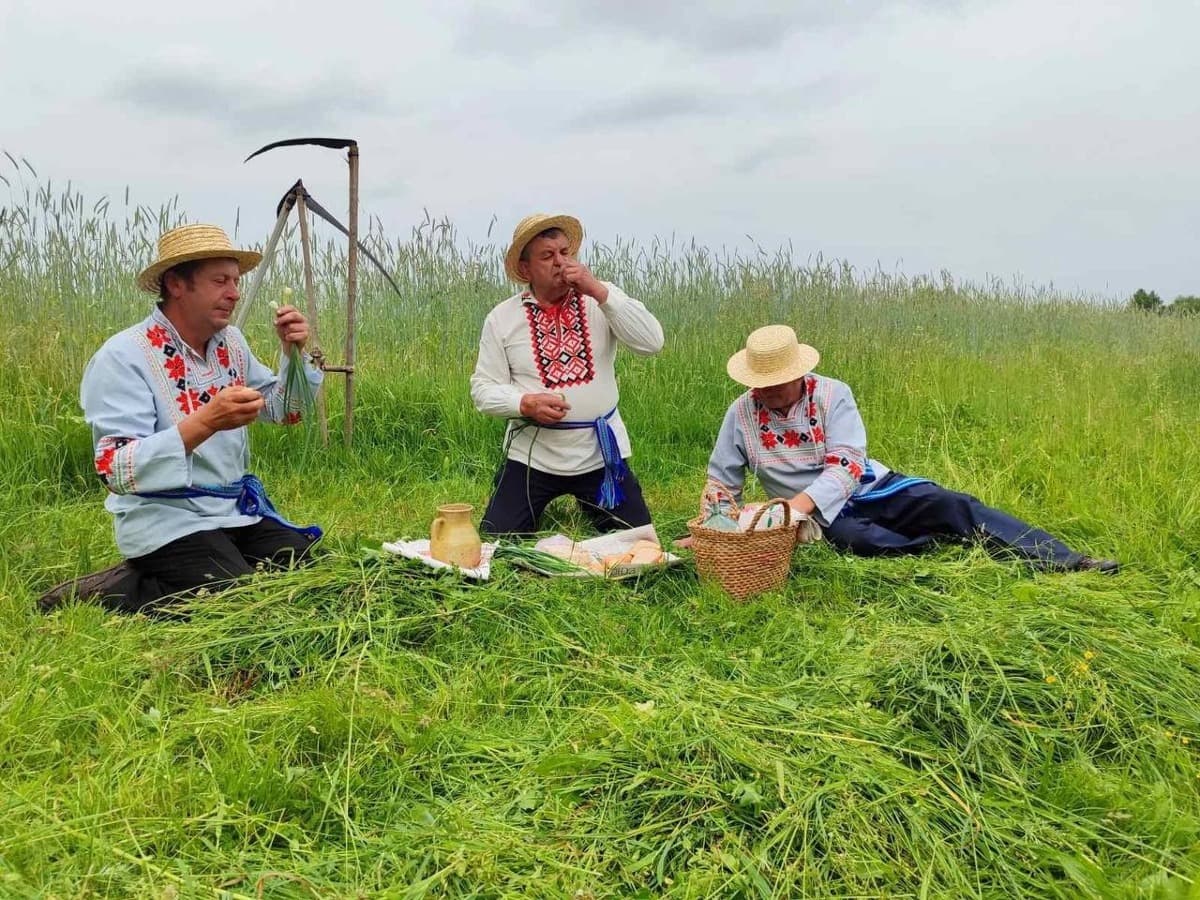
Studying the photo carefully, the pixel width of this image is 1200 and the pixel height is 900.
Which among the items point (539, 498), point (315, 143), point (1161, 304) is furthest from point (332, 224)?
point (1161, 304)

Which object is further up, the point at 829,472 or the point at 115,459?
the point at 115,459

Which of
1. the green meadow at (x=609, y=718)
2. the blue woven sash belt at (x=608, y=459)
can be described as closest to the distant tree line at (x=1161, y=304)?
the green meadow at (x=609, y=718)

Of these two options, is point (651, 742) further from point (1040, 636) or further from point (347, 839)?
point (1040, 636)

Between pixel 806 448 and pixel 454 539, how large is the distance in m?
1.32

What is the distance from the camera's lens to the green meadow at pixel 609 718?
4.92 ft

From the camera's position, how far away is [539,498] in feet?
11.5

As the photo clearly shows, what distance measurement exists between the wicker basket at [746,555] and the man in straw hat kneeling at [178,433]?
132 centimetres

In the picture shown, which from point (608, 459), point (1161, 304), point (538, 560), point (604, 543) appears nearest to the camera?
point (538, 560)

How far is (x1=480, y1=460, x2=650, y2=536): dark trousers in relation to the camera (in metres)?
3.45

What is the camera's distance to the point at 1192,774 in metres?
1.77

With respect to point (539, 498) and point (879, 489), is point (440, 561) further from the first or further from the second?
point (879, 489)

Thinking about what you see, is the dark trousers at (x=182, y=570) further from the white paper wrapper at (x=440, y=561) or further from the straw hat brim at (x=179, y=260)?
the straw hat brim at (x=179, y=260)

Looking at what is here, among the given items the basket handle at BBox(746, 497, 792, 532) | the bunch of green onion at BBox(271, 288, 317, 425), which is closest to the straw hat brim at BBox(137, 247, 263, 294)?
the bunch of green onion at BBox(271, 288, 317, 425)

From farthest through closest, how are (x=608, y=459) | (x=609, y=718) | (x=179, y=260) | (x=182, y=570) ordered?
(x=608, y=459) < (x=182, y=570) < (x=179, y=260) < (x=609, y=718)
